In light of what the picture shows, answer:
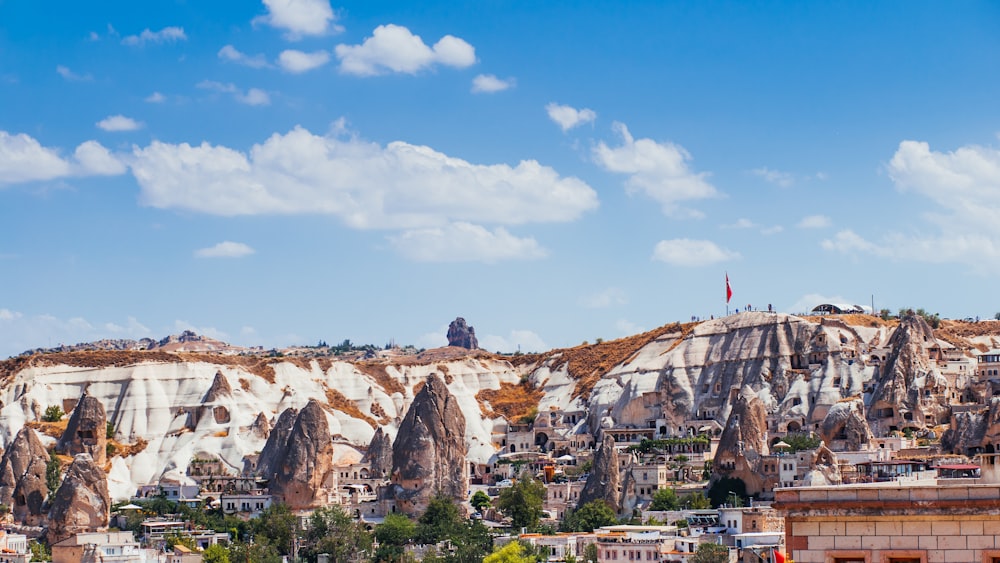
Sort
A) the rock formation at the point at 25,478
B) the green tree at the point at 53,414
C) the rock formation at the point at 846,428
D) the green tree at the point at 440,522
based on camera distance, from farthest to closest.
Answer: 1. the green tree at the point at 53,414
2. the rock formation at the point at 25,478
3. the rock formation at the point at 846,428
4. the green tree at the point at 440,522

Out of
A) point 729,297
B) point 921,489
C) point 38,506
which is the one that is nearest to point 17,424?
point 38,506

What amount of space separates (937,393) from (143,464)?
62.4 metres

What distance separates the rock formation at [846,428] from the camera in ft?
403

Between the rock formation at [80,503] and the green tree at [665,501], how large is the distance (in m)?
35.5

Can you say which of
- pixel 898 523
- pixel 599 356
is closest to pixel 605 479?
pixel 599 356

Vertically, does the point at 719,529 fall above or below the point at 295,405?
below

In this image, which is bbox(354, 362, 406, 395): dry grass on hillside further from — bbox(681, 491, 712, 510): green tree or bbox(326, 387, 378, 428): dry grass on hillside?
bbox(681, 491, 712, 510): green tree

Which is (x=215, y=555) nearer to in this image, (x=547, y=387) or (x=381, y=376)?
(x=547, y=387)

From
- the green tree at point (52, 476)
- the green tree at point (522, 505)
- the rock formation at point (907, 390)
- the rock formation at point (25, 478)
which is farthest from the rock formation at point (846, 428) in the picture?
the rock formation at point (25, 478)

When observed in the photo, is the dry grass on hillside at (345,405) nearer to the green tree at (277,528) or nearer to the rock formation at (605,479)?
the green tree at (277,528)

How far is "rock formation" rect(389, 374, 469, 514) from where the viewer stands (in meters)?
128

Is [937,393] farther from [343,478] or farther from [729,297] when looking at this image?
[343,478]

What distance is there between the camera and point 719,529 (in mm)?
105250

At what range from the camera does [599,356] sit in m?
179
